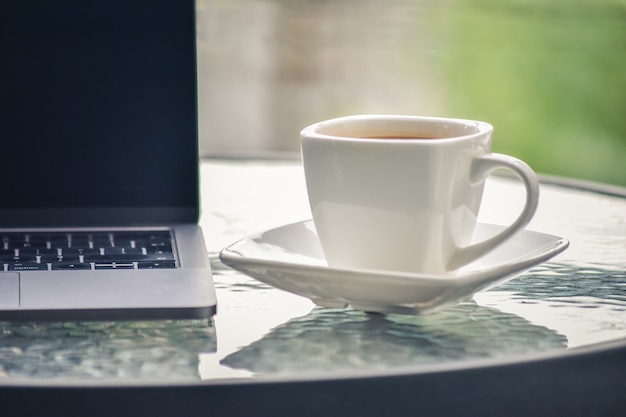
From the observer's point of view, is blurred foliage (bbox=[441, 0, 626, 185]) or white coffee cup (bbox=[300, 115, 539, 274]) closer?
white coffee cup (bbox=[300, 115, 539, 274])

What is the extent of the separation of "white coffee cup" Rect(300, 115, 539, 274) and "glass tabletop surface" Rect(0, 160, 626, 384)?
42 mm

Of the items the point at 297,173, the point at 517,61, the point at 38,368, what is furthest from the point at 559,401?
the point at 517,61

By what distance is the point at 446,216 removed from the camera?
632mm

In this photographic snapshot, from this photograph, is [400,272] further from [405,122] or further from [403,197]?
[405,122]

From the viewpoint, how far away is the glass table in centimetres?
47

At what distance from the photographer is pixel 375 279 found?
1.86 ft

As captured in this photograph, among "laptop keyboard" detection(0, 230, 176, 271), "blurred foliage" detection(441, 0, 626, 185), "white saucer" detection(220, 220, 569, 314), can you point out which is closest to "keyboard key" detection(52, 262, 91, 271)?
"laptop keyboard" detection(0, 230, 176, 271)

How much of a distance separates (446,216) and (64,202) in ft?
1.43

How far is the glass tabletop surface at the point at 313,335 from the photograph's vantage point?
525 mm

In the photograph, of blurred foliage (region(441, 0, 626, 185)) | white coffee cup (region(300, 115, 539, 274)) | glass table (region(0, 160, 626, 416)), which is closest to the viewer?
glass table (region(0, 160, 626, 416))

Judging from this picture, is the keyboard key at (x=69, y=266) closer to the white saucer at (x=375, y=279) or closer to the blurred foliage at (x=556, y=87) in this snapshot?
the white saucer at (x=375, y=279)

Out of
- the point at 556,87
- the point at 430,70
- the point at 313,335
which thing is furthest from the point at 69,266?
the point at 430,70

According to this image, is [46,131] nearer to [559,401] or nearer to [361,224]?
[361,224]

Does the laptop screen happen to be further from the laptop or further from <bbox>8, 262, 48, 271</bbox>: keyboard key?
<bbox>8, 262, 48, 271</bbox>: keyboard key
